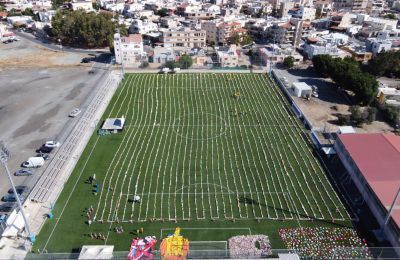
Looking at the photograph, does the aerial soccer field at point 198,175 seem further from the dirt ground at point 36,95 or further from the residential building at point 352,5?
the residential building at point 352,5

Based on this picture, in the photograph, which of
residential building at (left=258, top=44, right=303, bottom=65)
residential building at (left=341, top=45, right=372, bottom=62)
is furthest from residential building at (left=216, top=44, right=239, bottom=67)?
residential building at (left=341, top=45, right=372, bottom=62)

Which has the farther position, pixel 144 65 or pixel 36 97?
pixel 144 65

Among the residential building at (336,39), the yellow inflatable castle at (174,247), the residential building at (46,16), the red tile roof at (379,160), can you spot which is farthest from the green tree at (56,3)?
the red tile roof at (379,160)

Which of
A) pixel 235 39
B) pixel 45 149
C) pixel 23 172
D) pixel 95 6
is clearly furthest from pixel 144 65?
pixel 95 6

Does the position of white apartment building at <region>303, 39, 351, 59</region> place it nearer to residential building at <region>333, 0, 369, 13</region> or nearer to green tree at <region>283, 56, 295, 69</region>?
green tree at <region>283, 56, 295, 69</region>

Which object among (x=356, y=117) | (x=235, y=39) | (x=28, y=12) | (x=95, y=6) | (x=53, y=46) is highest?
(x=95, y=6)

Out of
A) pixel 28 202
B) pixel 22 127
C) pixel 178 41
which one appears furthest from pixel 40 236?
pixel 178 41

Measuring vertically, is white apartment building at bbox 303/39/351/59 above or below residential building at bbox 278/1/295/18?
below

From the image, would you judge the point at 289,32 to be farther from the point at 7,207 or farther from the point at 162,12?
the point at 7,207
